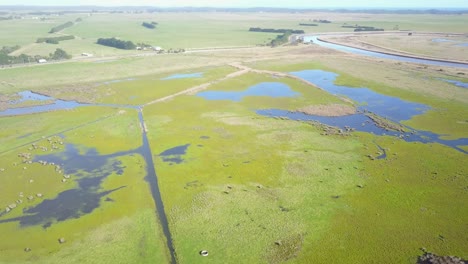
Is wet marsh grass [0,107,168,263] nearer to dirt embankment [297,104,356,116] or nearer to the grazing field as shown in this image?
the grazing field

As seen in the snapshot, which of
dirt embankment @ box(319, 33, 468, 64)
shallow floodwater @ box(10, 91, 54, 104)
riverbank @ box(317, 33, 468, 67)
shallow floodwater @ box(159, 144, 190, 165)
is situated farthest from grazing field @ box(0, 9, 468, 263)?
dirt embankment @ box(319, 33, 468, 64)

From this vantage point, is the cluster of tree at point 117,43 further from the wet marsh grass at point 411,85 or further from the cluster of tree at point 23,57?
the wet marsh grass at point 411,85

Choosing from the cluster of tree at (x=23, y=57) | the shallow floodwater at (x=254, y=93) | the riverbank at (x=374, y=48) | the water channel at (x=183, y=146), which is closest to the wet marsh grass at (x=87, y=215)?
the water channel at (x=183, y=146)

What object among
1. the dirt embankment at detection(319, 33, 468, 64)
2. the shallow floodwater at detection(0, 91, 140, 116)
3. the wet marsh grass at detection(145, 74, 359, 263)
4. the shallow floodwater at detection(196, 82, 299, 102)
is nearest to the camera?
the wet marsh grass at detection(145, 74, 359, 263)

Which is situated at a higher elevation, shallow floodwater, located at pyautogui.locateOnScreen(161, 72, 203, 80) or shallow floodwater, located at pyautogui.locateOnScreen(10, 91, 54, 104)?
shallow floodwater, located at pyautogui.locateOnScreen(161, 72, 203, 80)

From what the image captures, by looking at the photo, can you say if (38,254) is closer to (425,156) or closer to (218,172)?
(218,172)
